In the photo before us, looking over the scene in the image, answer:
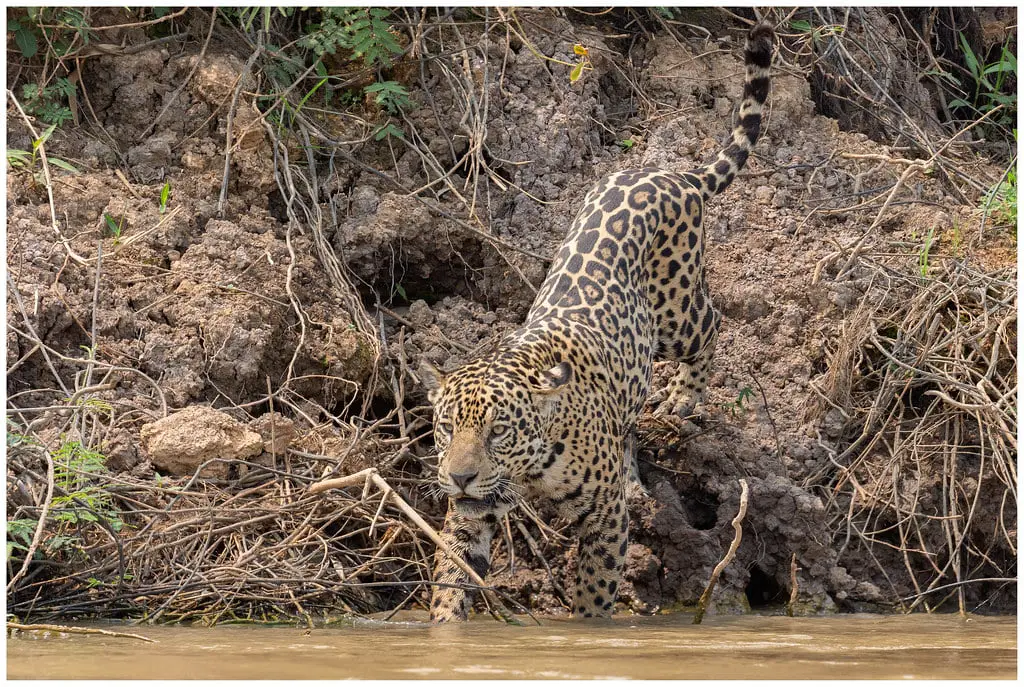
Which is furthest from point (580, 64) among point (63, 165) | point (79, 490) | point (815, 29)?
point (79, 490)

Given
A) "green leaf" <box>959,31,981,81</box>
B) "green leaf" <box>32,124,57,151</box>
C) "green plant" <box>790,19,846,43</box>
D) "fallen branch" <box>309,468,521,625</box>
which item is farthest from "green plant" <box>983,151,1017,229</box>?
"green leaf" <box>32,124,57,151</box>

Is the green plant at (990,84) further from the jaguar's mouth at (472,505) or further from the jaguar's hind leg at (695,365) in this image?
the jaguar's mouth at (472,505)

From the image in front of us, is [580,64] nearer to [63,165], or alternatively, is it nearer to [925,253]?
[925,253]

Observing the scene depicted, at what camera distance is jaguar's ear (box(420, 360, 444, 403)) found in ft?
18.8

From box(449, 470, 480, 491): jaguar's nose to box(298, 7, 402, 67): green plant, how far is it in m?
3.57

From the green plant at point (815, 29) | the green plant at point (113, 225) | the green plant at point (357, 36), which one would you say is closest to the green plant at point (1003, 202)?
the green plant at point (815, 29)

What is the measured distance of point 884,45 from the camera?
374 inches

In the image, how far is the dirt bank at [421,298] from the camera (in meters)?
6.26

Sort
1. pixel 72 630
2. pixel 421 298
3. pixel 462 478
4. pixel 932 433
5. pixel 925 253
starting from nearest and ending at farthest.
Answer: pixel 72 630, pixel 462 478, pixel 932 433, pixel 925 253, pixel 421 298

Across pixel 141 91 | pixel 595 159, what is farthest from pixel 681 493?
pixel 141 91

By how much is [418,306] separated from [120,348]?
177cm

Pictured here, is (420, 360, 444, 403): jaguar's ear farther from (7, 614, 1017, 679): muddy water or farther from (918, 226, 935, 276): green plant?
(918, 226, 935, 276): green plant

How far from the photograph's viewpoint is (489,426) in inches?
215

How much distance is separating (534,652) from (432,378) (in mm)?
1582
